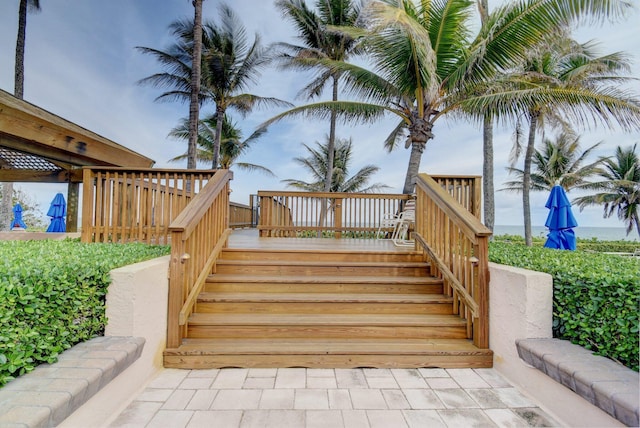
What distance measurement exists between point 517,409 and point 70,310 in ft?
9.43

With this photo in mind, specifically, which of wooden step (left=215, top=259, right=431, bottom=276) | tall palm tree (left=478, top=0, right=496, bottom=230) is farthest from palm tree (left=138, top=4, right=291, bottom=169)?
wooden step (left=215, top=259, right=431, bottom=276)

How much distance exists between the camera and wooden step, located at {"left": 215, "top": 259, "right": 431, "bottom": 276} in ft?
11.6

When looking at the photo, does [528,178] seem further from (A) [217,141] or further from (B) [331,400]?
(B) [331,400]

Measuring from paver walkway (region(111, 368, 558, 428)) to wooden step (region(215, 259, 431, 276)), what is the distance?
125 centimetres

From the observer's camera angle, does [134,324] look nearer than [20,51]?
Yes

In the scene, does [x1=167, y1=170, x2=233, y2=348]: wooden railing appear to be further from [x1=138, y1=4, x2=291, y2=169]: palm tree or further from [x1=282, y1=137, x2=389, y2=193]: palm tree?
[x1=282, y1=137, x2=389, y2=193]: palm tree

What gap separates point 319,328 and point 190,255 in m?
1.34

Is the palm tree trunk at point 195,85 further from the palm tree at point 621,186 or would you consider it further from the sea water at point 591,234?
the palm tree at point 621,186

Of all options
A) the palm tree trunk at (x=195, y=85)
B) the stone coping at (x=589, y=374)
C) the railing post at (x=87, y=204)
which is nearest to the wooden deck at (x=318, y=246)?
the railing post at (x=87, y=204)

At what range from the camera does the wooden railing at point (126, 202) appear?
12.5 feet

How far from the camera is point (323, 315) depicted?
299cm

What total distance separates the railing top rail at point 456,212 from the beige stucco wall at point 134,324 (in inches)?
105

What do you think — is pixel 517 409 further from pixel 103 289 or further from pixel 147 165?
pixel 147 165

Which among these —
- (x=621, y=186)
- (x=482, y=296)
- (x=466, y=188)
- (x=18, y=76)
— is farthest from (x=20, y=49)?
(x=621, y=186)
